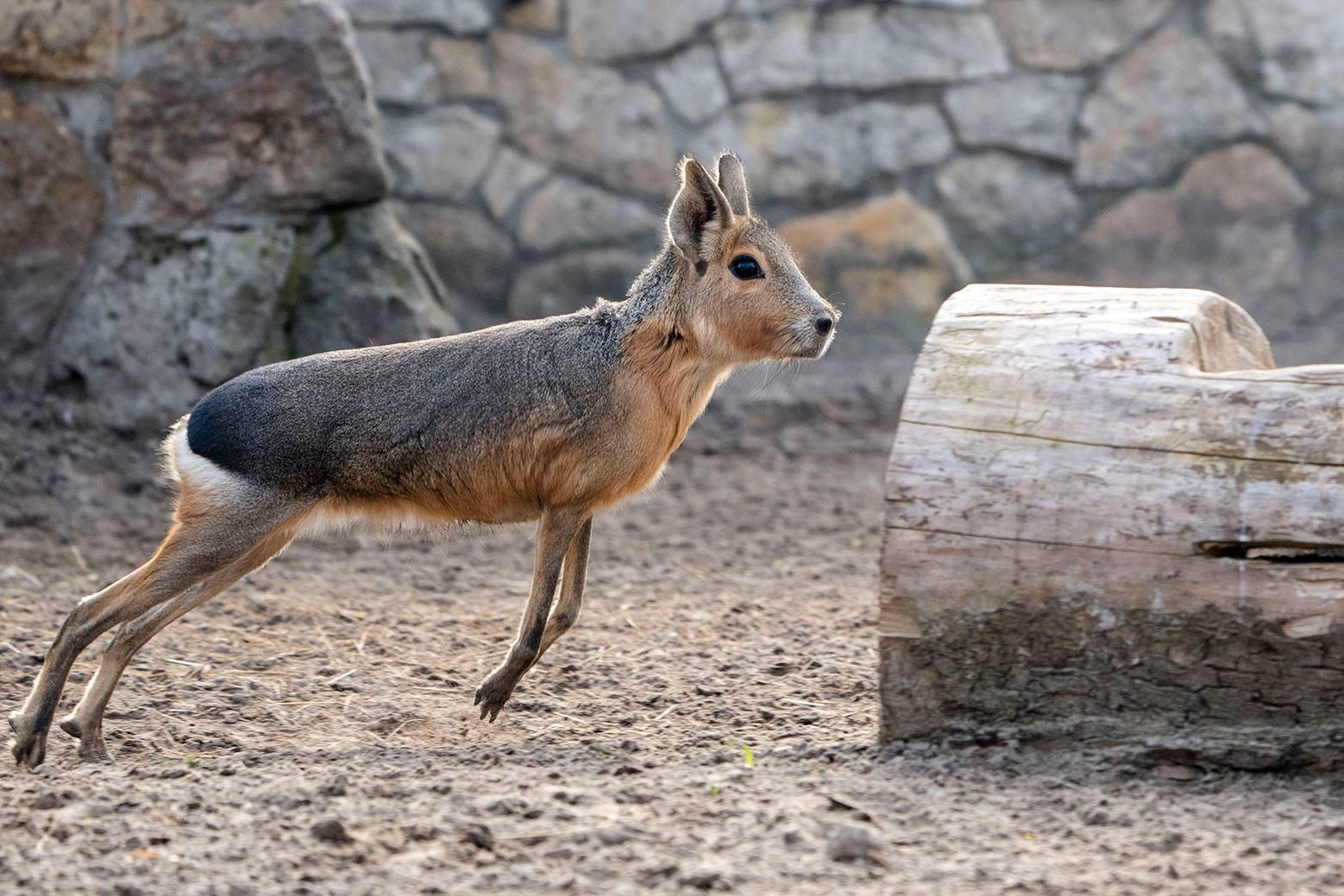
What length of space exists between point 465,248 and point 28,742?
15.8ft

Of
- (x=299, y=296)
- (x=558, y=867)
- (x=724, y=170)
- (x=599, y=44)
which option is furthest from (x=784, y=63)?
(x=558, y=867)

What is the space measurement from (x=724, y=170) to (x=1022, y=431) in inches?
65.6

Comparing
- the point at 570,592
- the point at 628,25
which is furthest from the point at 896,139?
the point at 570,592

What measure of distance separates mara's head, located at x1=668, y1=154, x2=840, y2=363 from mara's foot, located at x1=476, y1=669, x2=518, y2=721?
1.14 m

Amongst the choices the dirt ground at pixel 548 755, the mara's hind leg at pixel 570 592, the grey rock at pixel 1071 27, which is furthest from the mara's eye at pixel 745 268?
the grey rock at pixel 1071 27

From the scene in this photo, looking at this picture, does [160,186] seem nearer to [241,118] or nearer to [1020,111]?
[241,118]

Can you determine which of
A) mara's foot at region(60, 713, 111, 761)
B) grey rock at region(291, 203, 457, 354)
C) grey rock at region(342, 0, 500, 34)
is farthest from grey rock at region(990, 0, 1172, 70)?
mara's foot at region(60, 713, 111, 761)

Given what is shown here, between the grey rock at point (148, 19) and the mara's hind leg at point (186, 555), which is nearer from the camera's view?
the mara's hind leg at point (186, 555)

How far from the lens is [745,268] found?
4.49m

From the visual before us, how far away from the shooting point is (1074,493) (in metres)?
3.32

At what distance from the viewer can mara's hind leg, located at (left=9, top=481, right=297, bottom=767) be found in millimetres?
4020

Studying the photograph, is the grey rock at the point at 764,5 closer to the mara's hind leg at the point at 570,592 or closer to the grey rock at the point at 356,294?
the grey rock at the point at 356,294

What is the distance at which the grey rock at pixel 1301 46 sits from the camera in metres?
8.62

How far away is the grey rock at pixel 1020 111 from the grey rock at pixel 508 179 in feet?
7.95
